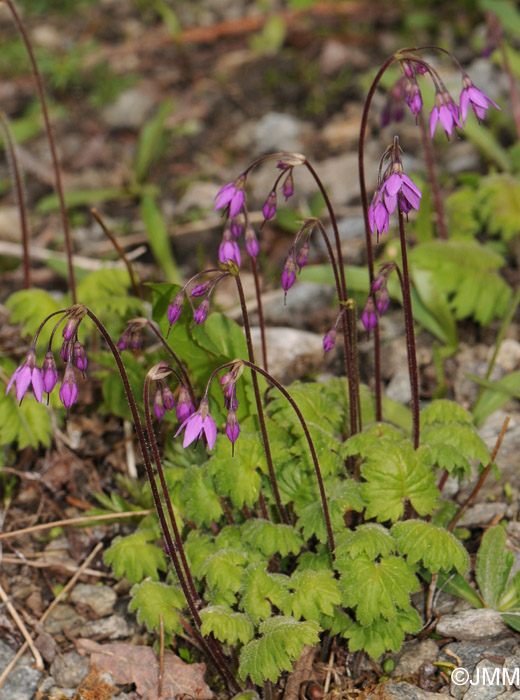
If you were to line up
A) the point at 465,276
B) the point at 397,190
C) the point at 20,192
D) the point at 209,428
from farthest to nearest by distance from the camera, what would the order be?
the point at 20,192
the point at 465,276
the point at 209,428
the point at 397,190

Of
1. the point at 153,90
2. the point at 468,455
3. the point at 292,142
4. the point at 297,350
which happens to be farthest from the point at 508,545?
the point at 153,90

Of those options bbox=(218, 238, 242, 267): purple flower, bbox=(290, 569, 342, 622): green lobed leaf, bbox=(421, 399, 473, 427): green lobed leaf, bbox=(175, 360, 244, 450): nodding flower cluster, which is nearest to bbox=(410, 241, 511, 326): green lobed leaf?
bbox=(421, 399, 473, 427): green lobed leaf

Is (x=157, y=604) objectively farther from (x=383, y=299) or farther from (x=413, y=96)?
(x=413, y=96)

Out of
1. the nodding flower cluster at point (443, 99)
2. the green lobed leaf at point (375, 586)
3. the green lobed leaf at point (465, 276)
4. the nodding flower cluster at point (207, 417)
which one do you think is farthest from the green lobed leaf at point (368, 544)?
the green lobed leaf at point (465, 276)

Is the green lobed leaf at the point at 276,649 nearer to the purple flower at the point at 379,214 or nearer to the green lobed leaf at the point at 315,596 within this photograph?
the green lobed leaf at the point at 315,596

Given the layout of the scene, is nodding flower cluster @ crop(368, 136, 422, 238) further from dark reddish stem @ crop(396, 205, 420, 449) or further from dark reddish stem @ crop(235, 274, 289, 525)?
dark reddish stem @ crop(235, 274, 289, 525)

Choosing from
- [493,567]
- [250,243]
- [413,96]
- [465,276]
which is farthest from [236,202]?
[465,276]
